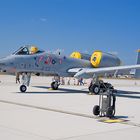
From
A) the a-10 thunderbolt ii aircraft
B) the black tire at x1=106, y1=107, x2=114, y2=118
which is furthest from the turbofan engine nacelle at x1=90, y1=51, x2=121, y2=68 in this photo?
the black tire at x1=106, y1=107, x2=114, y2=118

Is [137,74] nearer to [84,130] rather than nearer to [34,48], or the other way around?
[34,48]

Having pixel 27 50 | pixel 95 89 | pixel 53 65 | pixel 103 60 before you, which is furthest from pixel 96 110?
pixel 103 60

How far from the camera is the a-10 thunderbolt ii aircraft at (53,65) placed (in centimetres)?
2041

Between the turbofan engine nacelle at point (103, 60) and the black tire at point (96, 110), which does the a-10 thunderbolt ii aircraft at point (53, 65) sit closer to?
the turbofan engine nacelle at point (103, 60)

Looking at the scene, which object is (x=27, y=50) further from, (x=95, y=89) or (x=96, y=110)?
(x=96, y=110)

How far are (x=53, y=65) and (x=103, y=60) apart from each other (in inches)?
157

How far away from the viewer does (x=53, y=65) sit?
22.2 meters

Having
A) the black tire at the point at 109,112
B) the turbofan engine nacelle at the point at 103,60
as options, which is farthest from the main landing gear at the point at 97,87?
the black tire at the point at 109,112

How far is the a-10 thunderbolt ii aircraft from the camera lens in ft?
66.9

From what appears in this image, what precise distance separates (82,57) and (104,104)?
15.3m

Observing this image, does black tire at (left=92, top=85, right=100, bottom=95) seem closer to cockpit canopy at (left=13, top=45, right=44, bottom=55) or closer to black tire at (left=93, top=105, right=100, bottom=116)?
cockpit canopy at (left=13, top=45, right=44, bottom=55)

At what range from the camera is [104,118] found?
1052 cm

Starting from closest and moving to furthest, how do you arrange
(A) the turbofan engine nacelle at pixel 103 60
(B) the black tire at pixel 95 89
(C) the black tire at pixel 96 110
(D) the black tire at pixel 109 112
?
1. (D) the black tire at pixel 109 112
2. (C) the black tire at pixel 96 110
3. (B) the black tire at pixel 95 89
4. (A) the turbofan engine nacelle at pixel 103 60

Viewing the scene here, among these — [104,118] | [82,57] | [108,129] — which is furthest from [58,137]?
[82,57]
